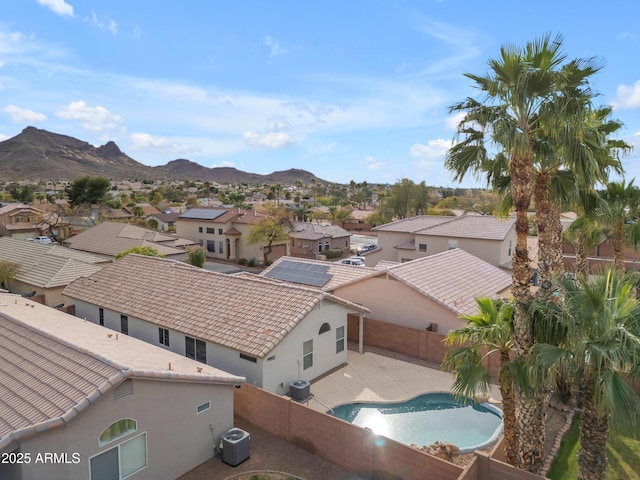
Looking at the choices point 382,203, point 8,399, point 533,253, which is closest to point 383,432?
point 8,399

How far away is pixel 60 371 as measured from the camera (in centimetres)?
1130

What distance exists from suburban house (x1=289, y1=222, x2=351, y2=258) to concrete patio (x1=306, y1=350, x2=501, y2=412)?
107ft

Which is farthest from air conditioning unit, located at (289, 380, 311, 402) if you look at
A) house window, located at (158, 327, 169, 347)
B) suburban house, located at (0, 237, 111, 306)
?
suburban house, located at (0, 237, 111, 306)

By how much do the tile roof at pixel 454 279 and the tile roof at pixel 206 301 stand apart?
4.08 metres

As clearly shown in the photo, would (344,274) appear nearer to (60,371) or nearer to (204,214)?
(60,371)

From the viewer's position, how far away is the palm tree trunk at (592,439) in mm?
9305

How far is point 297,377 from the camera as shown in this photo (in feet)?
58.4

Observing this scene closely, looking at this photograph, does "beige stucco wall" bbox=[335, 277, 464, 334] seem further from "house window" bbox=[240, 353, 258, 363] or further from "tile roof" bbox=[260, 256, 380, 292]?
"house window" bbox=[240, 353, 258, 363]

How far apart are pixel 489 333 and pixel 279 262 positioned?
2060 cm

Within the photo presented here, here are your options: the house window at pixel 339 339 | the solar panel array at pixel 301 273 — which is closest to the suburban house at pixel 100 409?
the house window at pixel 339 339

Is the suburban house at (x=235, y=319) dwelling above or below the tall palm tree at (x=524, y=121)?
below

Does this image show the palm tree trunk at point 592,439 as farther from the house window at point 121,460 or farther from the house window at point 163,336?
the house window at point 163,336

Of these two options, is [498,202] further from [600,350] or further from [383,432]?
[383,432]

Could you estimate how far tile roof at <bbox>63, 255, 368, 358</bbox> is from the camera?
56.4 ft
